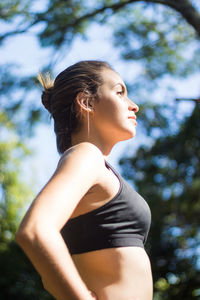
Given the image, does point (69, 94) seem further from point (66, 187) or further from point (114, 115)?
point (66, 187)

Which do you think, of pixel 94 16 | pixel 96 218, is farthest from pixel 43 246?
pixel 94 16

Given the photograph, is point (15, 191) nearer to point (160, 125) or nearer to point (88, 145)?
point (160, 125)

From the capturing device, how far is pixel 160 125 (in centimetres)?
743

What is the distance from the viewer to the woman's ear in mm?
1597

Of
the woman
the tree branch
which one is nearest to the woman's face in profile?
the woman

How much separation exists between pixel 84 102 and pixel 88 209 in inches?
17.0

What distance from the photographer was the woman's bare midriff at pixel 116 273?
129 centimetres

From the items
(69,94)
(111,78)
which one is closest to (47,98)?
(69,94)

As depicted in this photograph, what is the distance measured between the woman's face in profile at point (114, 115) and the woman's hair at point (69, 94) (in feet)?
0.13

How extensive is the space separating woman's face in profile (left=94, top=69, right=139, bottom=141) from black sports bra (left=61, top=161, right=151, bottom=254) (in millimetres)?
202

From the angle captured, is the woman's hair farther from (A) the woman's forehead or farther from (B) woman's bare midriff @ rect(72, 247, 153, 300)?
(B) woman's bare midriff @ rect(72, 247, 153, 300)

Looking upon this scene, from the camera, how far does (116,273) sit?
1.31 metres

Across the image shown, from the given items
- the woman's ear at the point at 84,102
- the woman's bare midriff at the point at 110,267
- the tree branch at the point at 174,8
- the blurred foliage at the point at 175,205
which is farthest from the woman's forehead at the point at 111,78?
the blurred foliage at the point at 175,205

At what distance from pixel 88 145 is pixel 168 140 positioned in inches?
316
